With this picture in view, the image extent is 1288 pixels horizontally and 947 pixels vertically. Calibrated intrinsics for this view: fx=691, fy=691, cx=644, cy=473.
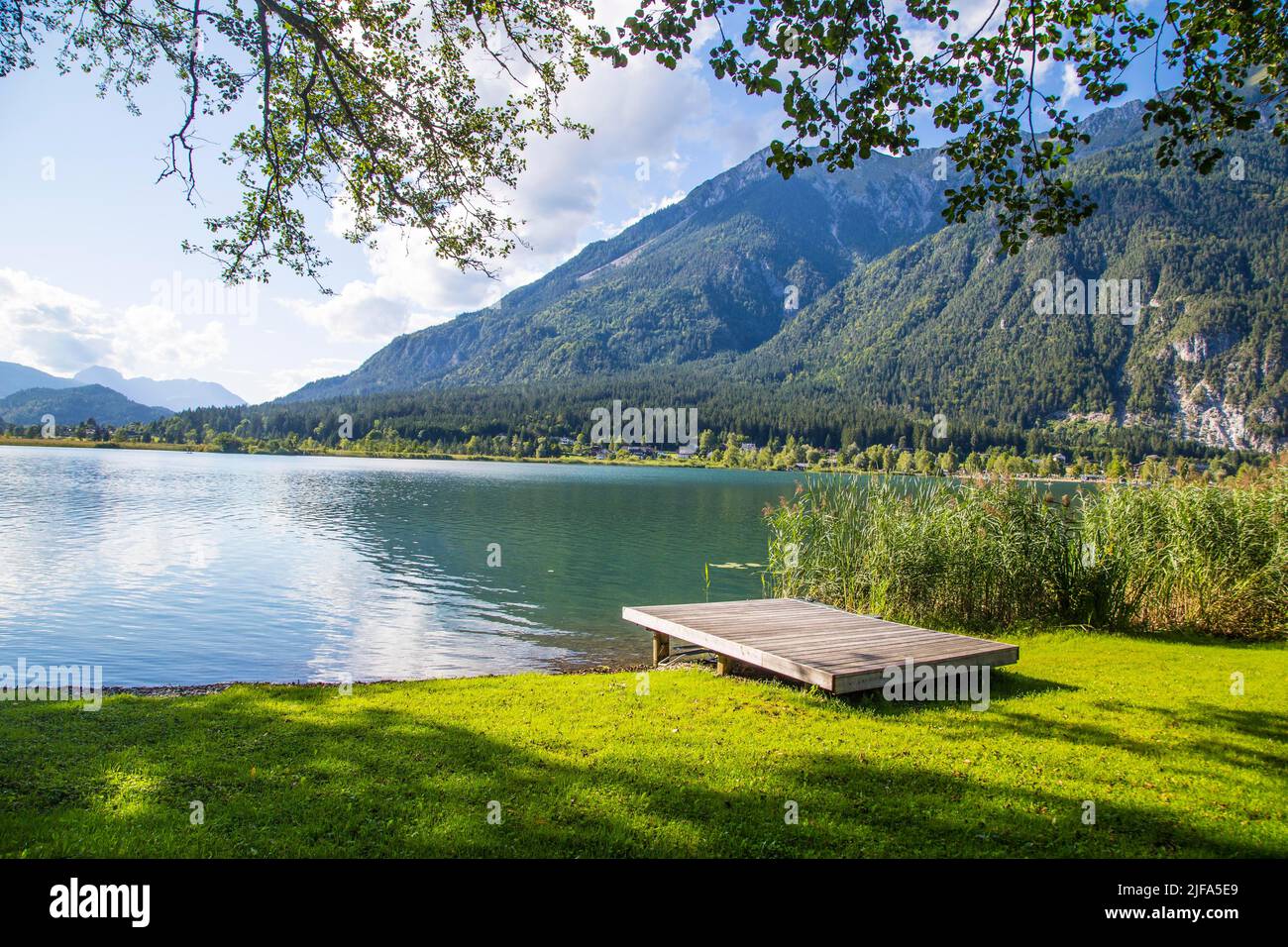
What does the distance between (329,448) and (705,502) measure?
135196 mm

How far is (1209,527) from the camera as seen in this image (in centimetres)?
1294

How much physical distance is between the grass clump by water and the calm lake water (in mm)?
4824

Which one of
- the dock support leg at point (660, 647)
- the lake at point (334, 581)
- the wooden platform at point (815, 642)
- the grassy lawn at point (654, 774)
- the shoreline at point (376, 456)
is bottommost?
the lake at point (334, 581)

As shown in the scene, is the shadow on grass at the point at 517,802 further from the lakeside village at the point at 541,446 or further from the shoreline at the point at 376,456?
the lakeside village at the point at 541,446

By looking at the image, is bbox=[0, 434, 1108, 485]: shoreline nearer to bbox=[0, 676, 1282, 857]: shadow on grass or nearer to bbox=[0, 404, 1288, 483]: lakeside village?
bbox=[0, 404, 1288, 483]: lakeside village

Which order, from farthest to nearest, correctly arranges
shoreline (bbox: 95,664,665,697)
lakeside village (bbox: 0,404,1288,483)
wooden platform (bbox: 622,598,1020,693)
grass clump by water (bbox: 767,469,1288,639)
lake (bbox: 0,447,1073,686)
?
lakeside village (bbox: 0,404,1288,483), lake (bbox: 0,447,1073,686), grass clump by water (bbox: 767,469,1288,639), shoreline (bbox: 95,664,665,697), wooden platform (bbox: 622,598,1020,693)

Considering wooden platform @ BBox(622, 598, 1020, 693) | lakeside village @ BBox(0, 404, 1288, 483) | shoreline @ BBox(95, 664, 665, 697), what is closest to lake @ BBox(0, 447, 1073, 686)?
shoreline @ BBox(95, 664, 665, 697)

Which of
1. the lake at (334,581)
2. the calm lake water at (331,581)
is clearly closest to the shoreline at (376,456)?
the lake at (334,581)

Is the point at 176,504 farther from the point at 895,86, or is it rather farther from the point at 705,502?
the point at 895,86

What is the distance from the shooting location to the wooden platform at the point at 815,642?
7.98 metres

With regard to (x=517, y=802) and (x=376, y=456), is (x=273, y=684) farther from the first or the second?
(x=376, y=456)

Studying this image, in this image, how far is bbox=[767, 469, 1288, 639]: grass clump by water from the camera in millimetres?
12555

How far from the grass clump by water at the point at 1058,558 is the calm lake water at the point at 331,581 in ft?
15.8
